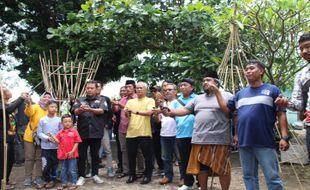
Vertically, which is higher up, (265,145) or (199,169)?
(265,145)

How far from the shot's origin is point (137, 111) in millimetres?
4965

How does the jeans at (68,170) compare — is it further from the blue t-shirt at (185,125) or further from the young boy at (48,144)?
the blue t-shirt at (185,125)

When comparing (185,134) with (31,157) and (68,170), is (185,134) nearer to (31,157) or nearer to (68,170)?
(68,170)

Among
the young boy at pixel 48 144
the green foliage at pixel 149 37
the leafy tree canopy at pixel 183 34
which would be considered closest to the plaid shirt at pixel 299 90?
the leafy tree canopy at pixel 183 34

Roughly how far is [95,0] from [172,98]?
3.17 meters

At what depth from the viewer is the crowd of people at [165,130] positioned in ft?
10.7

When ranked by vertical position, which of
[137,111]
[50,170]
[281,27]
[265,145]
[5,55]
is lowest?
[50,170]

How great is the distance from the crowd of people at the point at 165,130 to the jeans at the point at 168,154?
15mm

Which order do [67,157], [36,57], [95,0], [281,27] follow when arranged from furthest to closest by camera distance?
[36,57]
[95,0]
[281,27]
[67,157]

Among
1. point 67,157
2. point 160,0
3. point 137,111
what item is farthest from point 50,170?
point 160,0

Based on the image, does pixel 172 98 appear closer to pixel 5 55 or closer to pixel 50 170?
pixel 50 170

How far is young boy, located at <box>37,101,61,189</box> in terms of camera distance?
16.4 feet

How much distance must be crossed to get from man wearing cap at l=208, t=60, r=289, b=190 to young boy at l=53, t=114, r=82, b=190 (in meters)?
2.52

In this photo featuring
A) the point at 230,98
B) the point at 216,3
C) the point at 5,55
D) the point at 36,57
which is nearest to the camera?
the point at 230,98
